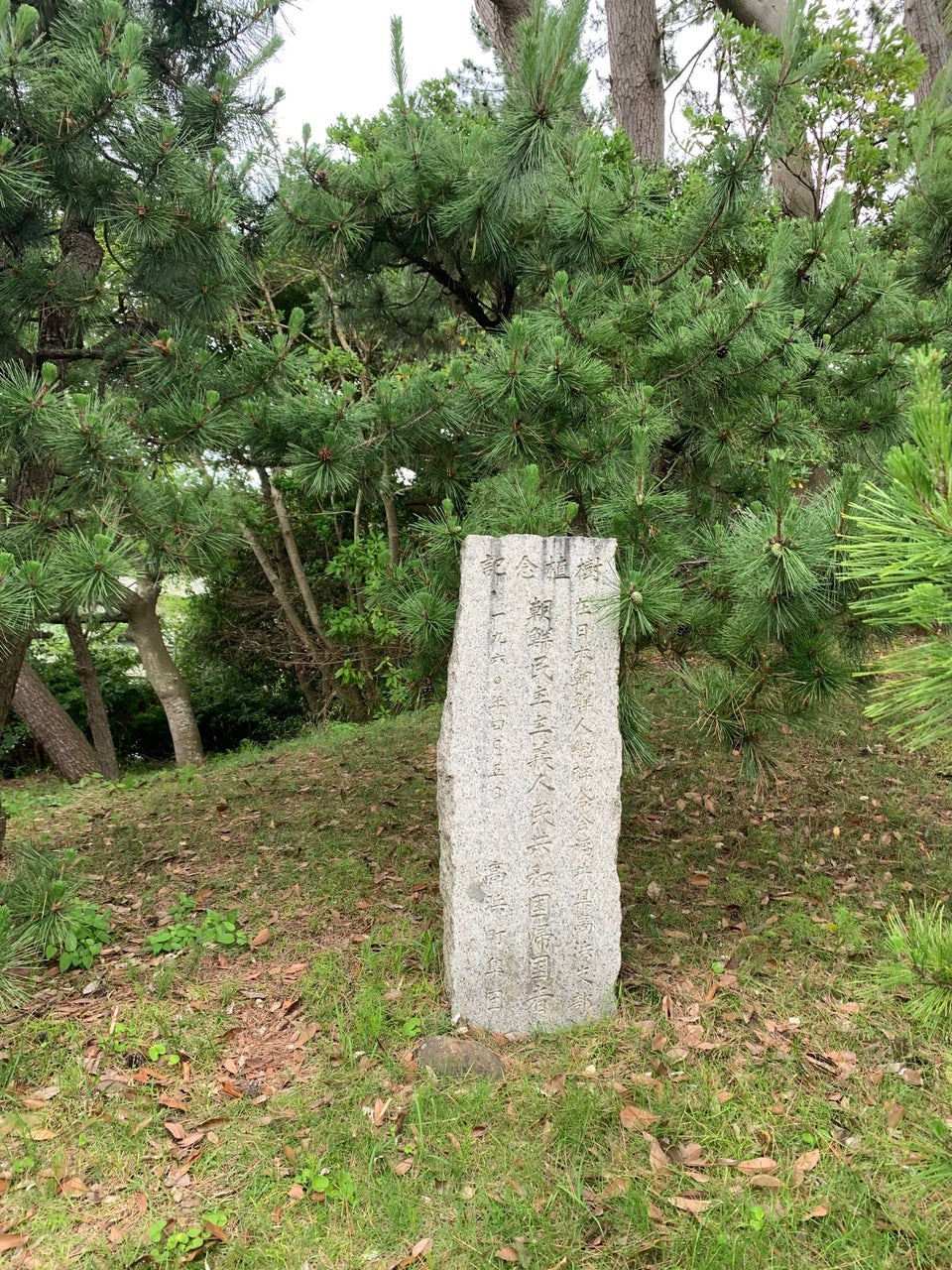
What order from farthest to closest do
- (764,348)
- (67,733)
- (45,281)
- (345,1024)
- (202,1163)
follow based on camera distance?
(67,733)
(45,281)
(764,348)
(345,1024)
(202,1163)

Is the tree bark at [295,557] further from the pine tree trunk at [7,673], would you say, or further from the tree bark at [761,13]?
the tree bark at [761,13]

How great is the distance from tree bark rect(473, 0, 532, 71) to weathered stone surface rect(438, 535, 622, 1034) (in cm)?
477

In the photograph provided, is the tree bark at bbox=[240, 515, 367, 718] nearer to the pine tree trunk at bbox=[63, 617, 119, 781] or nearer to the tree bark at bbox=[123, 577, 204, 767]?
the tree bark at bbox=[123, 577, 204, 767]

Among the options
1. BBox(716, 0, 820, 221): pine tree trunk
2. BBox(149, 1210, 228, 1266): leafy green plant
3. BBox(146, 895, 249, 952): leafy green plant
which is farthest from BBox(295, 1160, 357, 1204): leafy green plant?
BBox(716, 0, 820, 221): pine tree trunk

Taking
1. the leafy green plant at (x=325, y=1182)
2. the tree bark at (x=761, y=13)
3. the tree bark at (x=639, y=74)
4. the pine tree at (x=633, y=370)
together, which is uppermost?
the tree bark at (x=761, y=13)

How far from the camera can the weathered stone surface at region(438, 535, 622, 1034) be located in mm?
3031

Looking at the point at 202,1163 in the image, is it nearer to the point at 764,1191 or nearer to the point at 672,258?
the point at 764,1191

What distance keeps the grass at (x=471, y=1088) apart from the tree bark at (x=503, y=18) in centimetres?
575

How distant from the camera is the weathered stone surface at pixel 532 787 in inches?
119

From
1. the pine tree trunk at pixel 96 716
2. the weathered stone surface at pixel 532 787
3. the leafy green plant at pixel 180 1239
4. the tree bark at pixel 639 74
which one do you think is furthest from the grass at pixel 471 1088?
the tree bark at pixel 639 74

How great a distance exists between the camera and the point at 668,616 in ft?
9.23

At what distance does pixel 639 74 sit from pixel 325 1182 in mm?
7666

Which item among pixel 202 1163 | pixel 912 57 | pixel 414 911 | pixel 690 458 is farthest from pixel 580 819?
pixel 912 57

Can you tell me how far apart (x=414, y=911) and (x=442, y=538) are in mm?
1725
